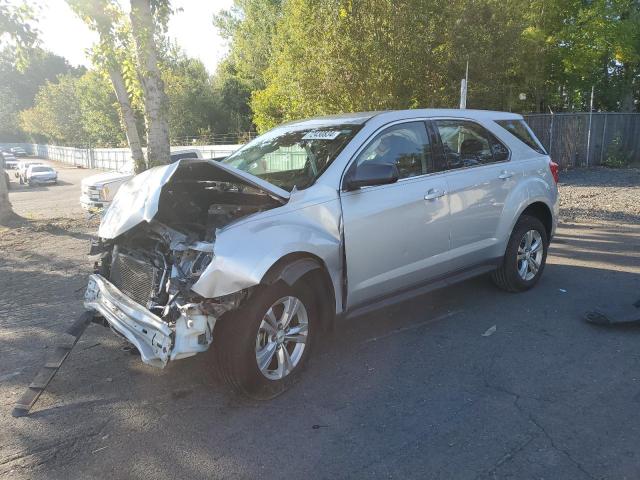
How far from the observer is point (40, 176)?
102ft

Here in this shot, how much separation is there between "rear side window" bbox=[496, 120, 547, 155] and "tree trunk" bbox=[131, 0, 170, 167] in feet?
20.1

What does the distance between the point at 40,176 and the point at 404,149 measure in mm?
31725

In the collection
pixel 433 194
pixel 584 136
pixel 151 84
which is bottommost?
pixel 433 194

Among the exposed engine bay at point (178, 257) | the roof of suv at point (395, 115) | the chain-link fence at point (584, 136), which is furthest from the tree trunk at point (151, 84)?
the chain-link fence at point (584, 136)

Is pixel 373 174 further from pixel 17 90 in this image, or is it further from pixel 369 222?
pixel 17 90

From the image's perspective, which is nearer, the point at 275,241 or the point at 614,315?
the point at 275,241

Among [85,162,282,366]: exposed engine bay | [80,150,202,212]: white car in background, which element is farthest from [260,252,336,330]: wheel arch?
[80,150,202,212]: white car in background

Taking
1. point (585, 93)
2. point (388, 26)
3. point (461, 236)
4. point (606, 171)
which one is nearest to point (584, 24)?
point (585, 93)

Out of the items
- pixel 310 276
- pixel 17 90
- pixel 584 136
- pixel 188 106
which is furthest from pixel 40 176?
pixel 17 90

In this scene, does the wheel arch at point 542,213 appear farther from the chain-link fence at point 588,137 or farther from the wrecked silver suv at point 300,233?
the chain-link fence at point 588,137

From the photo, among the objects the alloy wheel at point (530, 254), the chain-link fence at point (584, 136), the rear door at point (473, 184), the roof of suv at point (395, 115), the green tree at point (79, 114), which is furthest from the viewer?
the green tree at point (79, 114)

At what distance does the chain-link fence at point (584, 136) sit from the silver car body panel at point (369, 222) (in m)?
14.2

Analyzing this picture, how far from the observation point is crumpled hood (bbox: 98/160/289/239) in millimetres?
3434

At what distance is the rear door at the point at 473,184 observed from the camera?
473 centimetres
